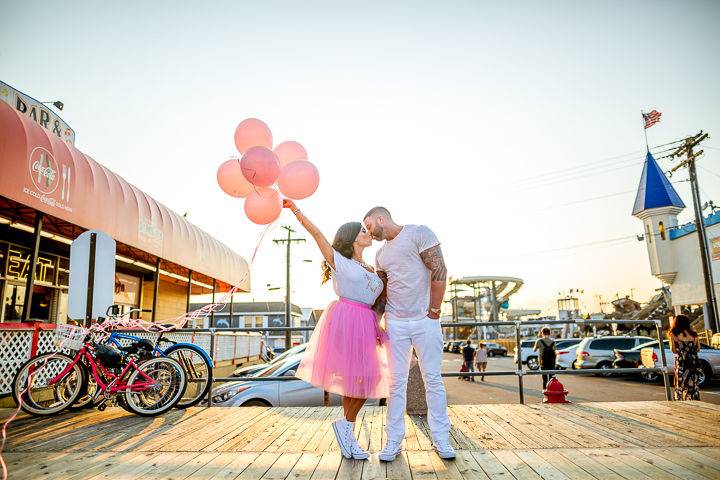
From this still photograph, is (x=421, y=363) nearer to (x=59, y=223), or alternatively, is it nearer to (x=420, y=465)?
(x=420, y=465)

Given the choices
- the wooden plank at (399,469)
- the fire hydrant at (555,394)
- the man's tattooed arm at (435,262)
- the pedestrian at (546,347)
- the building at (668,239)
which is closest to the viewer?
the wooden plank at (399,469)

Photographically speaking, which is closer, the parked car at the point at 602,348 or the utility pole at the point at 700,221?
the parked car at the point at 602,348

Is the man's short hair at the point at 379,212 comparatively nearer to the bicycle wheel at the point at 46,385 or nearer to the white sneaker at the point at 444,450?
the white sneaker at the point at 444,450

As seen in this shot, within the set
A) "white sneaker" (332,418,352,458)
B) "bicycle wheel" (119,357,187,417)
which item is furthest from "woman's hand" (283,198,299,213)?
"bicycle wheel" (119,357,187,417)

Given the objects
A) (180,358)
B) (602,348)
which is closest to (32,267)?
(180,358)

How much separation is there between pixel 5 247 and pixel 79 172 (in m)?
3.43

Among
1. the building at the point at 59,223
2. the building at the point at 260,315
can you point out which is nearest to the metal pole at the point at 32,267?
the building at the point at 59,223

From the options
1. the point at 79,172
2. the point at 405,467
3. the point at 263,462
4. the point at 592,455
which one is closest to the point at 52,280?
the point at 79,172

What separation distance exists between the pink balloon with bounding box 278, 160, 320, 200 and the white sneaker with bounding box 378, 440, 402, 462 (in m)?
2.91

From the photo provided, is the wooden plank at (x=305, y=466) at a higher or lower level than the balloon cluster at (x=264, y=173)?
lower

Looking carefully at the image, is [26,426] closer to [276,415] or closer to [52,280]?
[276,415]

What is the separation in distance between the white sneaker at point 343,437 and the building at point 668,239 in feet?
91.9

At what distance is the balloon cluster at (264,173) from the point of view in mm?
4848

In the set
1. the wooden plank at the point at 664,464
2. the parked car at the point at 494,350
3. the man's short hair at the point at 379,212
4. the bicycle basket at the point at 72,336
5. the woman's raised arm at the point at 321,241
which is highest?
the man's short hair at the point at 379,212
